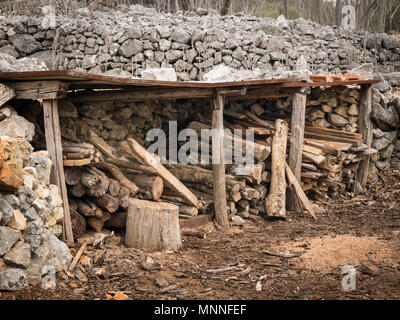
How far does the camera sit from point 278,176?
831 centimetres

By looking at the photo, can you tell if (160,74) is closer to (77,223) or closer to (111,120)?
(111,120)

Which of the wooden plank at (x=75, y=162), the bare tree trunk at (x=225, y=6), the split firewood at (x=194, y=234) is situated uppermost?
the bare tree trunk at (x=225, y=6)

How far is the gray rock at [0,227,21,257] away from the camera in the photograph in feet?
12.8

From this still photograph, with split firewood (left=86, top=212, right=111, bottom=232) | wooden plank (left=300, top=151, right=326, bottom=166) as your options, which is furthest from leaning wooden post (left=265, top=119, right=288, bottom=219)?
split firewood (left=86, top=212, right=111, bottom=232)

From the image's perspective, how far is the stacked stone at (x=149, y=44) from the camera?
10.8 m

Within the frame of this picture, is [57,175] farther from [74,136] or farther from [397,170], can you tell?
[397,170]

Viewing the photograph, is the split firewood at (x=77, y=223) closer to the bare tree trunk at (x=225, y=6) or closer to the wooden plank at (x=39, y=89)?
the wooden plank at (x=39, y=89)

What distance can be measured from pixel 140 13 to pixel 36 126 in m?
7.76

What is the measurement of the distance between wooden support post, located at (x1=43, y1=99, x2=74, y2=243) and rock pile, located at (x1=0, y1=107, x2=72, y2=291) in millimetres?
154

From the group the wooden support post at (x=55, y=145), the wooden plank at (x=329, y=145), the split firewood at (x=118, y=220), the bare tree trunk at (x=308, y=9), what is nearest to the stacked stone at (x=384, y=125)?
the wooden plank at (x=329, y=145)

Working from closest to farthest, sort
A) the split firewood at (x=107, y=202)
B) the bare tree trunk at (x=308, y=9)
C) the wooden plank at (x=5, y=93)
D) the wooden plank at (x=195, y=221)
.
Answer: the wooden plank at (x=5, y=93)
the split firewood at (x=107, y=202)
the wooden plank at (x=195, y=221)
the bare tree trunk at (x=308, y=9)

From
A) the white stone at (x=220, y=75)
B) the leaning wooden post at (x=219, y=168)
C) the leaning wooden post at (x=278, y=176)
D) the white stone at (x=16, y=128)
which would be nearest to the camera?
the white stone at (x=16, y=128)

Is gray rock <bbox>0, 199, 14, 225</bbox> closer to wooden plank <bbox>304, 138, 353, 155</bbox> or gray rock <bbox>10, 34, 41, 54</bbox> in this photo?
wooden plank <bbox>304, 138, 353, 155</bbox>

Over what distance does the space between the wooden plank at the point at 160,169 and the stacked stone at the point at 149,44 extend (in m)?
4.42
